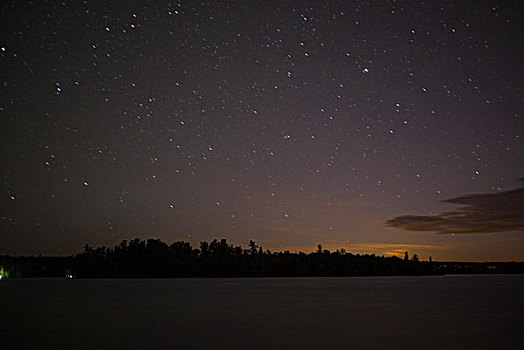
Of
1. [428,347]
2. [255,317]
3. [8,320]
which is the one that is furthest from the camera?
[255,317]

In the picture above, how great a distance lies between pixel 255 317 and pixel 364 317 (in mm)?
8734

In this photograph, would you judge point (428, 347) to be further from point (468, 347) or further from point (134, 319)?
point (134, 319)

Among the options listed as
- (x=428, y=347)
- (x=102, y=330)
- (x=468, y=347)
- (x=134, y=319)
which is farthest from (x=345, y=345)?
(x=134, y=319)

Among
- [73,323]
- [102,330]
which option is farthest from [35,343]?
[73,323]

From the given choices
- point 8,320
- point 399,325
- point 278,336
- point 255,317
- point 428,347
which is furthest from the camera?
point 255,317

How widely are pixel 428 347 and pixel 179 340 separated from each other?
12368 mm

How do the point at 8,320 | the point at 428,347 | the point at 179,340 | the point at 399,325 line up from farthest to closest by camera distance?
the point at 8,320 → the point at 399,325 → the point at 179,340 → the point at 428,347

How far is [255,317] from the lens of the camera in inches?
1663

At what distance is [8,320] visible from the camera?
124ft

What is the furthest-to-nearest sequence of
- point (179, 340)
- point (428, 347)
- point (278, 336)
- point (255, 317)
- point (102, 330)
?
point (255, 317), point (102, 330), point (278, 336), point (179, 340), point (428, 347)

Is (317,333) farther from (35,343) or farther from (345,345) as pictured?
(35,343)

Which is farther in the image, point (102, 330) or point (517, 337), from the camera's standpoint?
point (102, 330)

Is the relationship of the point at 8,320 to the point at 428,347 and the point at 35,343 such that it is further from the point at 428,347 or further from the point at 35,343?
the point at 428,347

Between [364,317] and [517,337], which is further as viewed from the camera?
[364,317]
